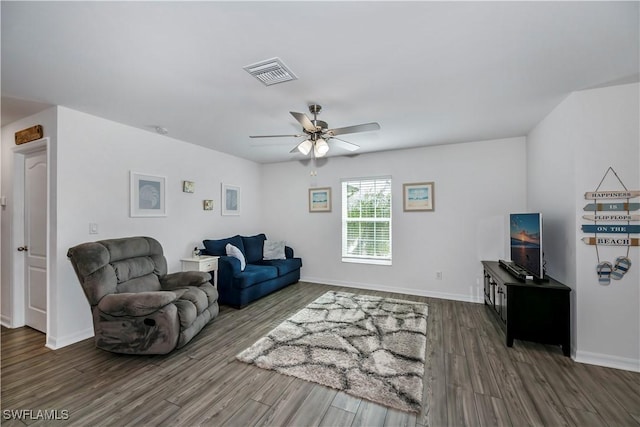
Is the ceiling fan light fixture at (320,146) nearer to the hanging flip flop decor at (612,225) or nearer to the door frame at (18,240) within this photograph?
the hanging flip flop decor at (612,225)

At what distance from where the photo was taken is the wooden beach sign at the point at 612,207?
235 cm

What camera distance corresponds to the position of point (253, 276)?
4059mm

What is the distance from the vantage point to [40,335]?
3.04 m

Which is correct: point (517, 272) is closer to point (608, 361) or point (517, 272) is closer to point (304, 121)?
point (608, 361)

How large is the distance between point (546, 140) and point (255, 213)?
5.05 m

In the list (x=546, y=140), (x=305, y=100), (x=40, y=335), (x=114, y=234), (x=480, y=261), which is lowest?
(x=40, y=335)

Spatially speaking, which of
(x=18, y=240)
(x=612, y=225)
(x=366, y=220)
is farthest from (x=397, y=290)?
(x=18, y=240)

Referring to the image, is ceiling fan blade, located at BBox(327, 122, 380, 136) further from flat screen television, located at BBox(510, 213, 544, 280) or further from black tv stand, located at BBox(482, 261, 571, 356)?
black tv stand, located at BBox(482, 261, 571, 356)

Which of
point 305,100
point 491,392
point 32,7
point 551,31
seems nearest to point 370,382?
point 491,392

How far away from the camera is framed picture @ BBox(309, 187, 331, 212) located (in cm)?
529

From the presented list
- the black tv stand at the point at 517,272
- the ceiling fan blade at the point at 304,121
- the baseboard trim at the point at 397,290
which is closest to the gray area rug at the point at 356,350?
the baseboard trim at the point at 397,290

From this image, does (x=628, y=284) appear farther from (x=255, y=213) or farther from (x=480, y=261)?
(x=255, y=213)

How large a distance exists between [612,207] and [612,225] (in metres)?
0.17

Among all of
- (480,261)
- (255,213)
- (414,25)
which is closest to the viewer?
(414,25)
